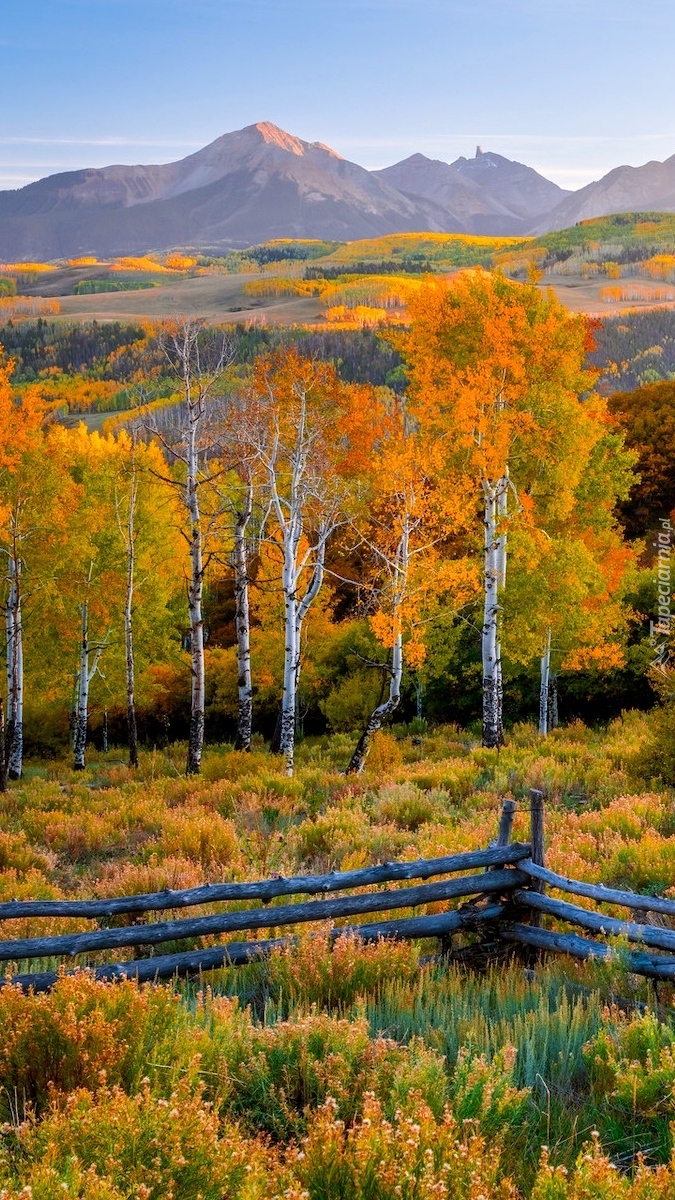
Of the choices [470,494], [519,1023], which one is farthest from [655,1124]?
[470,494]

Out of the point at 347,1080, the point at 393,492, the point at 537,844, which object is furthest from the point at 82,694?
the point at 347,1080

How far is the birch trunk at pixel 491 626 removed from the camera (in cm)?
2072

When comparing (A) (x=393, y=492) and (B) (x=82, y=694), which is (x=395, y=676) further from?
(B) (x=82, y=694)

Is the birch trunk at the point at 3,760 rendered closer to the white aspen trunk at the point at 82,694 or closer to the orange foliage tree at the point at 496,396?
the white aspen trunk at the point at 82,694

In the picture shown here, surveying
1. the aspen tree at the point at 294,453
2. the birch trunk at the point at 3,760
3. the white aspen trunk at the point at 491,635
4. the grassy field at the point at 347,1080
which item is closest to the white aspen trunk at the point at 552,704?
the white aspen trunk at the point at 491,635

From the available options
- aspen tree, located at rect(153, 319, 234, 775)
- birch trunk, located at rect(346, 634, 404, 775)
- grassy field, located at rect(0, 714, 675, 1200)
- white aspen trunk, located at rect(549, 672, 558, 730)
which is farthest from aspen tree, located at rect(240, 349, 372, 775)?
grassy field, located at rect(0, 714, 675, 1200)

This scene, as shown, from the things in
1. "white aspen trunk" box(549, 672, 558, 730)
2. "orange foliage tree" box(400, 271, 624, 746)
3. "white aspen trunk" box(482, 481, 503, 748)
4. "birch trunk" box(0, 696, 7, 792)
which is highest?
"orange foliage tree" box(400, 271, 624, 746)

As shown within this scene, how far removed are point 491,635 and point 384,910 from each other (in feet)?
49.5

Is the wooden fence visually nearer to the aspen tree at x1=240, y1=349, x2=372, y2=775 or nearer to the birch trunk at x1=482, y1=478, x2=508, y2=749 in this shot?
the aspen tree at x1=240, y1=349, x2=372, y2=775

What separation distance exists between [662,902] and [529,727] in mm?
19328

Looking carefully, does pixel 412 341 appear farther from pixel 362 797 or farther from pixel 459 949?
pixel 459 949

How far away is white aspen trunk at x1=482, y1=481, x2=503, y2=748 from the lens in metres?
20.7

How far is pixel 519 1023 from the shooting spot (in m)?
4.73

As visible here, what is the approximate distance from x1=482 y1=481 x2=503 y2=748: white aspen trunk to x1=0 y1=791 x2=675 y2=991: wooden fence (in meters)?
13.7
